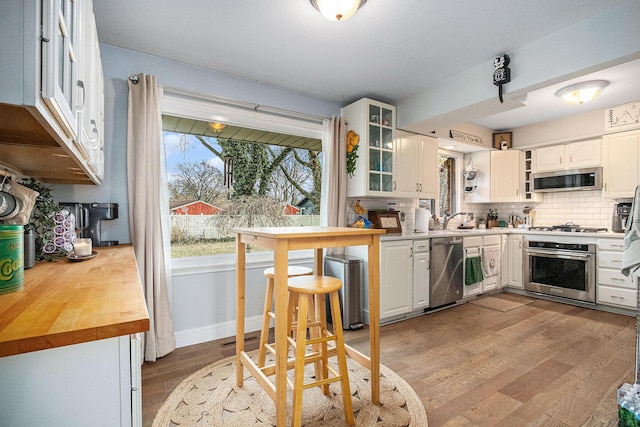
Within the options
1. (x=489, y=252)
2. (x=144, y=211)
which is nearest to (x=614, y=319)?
(x=489, y=252)

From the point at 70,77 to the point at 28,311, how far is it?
27.5 inches

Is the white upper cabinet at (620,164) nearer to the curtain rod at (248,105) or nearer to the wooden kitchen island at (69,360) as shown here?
the curtain rod at (248,105)

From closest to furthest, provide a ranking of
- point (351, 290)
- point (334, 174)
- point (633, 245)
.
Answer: point (633, 245) → point (351, 290) → point (334, 174)

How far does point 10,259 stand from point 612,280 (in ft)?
16.9

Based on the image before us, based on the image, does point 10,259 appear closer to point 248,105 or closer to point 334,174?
point 248,105

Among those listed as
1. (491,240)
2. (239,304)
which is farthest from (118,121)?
(491,240)

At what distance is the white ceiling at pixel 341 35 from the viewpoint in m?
2.04

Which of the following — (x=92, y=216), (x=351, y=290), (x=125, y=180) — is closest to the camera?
(x=92, y=216)

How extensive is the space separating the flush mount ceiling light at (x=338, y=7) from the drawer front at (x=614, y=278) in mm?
4090

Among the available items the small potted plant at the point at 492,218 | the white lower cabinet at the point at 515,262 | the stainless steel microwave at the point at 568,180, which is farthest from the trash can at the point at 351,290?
the stainless steel microwave at the point at 568,180

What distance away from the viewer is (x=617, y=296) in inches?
144

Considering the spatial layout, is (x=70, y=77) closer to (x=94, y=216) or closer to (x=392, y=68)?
(x=94, y=216)

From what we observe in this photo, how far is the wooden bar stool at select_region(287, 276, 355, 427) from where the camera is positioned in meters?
1.62

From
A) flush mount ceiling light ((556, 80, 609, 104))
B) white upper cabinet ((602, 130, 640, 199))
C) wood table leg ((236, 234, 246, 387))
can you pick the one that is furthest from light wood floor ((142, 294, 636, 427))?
flush mount ceiling light ((556, 80, 609, 104))
